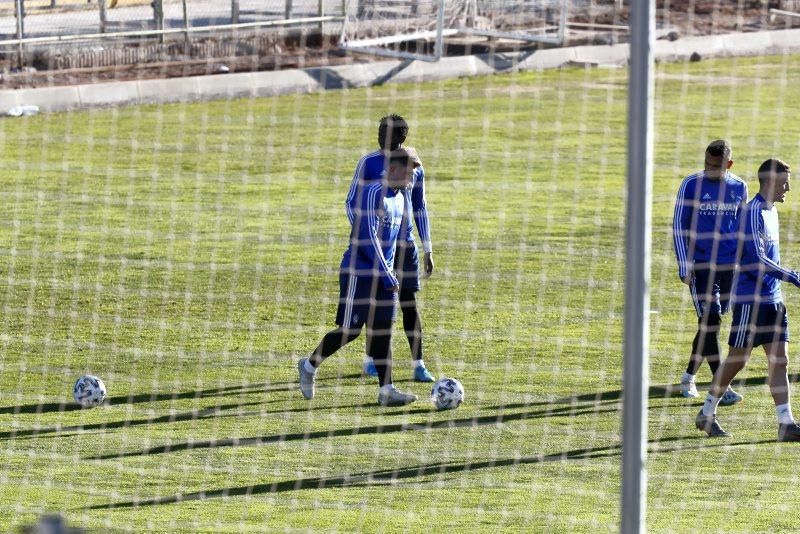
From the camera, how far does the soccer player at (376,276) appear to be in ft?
31.8

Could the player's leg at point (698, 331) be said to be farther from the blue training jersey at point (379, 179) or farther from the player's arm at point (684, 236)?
the blue training jersey at point (379, 179)

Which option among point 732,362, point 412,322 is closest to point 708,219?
point 732,362

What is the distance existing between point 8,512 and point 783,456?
408 centimetres

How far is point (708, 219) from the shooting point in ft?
32.2

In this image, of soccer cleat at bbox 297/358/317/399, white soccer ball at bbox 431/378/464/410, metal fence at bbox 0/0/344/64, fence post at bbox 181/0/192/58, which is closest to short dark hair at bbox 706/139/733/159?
white soccer ball at bbox 431/378/464/410

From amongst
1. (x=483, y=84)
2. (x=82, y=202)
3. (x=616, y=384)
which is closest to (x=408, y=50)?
(x=483, y=84)

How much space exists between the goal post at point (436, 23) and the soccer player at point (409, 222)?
12521 mm

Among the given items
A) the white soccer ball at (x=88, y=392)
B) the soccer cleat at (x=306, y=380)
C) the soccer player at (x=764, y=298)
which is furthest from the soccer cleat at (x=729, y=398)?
the white soccer ball at (x=88, y=392)

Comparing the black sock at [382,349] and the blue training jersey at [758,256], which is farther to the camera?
the black sock at [382,349]

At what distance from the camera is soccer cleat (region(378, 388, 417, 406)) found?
10109 millimetres

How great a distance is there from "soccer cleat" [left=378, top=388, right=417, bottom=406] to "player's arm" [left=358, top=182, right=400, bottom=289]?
73cm

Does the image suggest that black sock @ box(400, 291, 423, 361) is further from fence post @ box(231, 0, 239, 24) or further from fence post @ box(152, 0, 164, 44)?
fence post @ box(231, 0, 239, 24)

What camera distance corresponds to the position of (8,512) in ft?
26.8

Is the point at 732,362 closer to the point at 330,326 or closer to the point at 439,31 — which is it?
the point at 330,326
